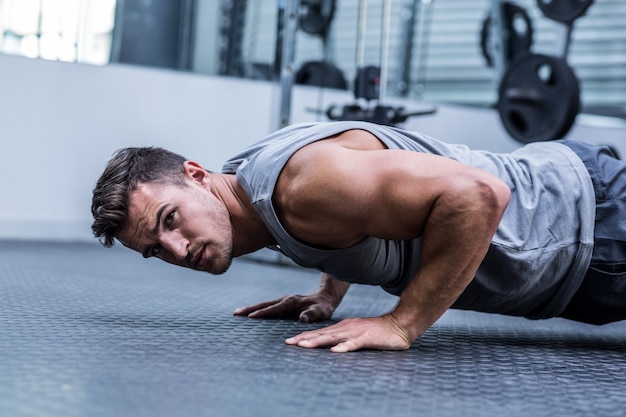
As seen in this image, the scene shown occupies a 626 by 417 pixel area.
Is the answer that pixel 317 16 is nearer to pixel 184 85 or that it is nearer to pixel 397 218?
pixel 184 85

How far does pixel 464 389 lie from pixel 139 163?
2.52ft

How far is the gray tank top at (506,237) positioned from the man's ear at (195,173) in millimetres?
62

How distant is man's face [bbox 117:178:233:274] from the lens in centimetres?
154

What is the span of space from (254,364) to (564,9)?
10.7ft

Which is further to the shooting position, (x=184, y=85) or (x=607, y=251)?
(x=184, y=85)

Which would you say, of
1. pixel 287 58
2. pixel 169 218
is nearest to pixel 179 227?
pixel 169 218

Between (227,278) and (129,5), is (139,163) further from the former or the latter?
(129,5)

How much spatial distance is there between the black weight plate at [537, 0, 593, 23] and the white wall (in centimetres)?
120

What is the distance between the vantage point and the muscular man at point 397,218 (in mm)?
1400

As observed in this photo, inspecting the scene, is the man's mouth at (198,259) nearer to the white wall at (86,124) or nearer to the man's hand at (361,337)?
the man's hand at (361,337)

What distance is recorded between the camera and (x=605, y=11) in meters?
5.75

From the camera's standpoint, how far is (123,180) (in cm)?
158

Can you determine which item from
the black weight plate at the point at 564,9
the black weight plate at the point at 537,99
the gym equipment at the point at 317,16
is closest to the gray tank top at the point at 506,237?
the black weight plate at the point at 537,99

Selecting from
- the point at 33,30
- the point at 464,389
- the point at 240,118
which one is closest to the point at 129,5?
the point at 33,30
